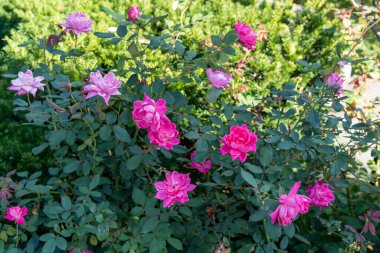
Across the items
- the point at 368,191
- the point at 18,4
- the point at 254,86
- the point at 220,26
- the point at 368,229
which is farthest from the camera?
the point at 18,4

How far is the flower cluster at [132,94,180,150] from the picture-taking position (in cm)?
160

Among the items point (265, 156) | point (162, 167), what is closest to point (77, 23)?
point (162, 167)

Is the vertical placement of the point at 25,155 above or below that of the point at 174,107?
below

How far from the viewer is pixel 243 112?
1956 millimetres

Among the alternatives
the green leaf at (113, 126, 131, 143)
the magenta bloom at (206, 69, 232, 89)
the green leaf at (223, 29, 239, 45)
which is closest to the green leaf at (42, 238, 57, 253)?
the green leaf at (113, 126, 131, 143)

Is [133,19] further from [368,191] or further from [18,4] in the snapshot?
[18,4]

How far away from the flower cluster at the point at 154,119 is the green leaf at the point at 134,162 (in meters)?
0.19

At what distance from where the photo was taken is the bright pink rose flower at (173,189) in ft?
5.67

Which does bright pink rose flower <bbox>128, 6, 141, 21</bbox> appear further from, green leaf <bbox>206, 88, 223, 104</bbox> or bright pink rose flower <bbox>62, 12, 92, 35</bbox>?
green leaf <bbox>206, 88, 223, 104</bbox>

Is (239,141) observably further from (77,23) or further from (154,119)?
(77,23)

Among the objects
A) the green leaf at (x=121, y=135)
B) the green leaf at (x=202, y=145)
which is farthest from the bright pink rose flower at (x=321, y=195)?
the green leaf at (x=121, y=135)

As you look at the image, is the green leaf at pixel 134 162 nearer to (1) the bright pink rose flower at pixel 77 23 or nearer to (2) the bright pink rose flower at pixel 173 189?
(2) the bright pink rose flower at pixel 173 189

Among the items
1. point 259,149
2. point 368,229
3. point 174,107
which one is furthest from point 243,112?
point 368,229

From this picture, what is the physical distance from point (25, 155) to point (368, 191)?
65.9 inches
